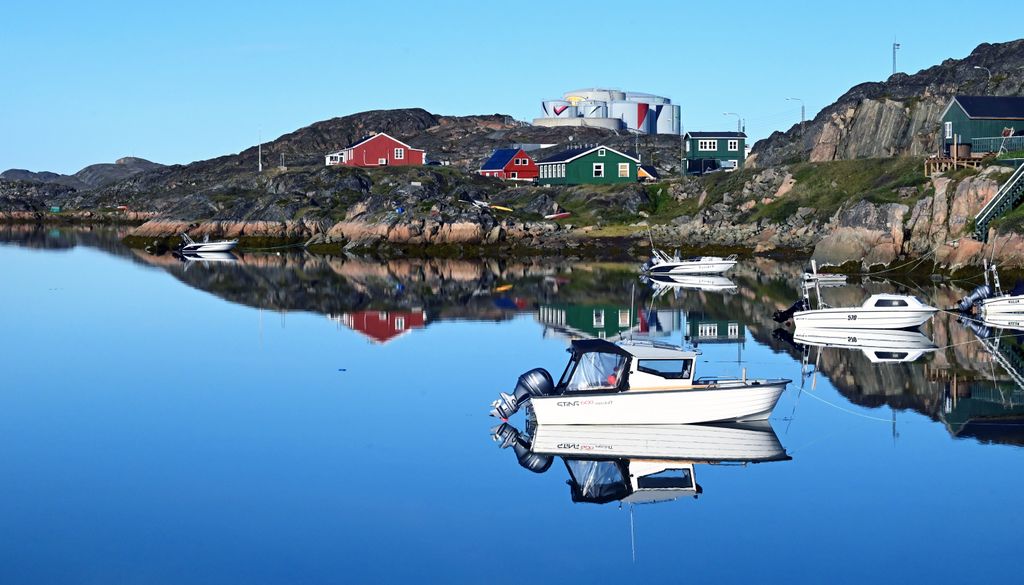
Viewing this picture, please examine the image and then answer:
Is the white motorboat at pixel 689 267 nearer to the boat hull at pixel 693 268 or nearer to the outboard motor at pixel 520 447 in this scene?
the boat hull at pixel 693 268

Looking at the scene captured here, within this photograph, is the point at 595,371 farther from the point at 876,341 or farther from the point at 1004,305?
the point at 1004,305

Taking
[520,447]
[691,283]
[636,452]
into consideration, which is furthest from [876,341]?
[691,283]

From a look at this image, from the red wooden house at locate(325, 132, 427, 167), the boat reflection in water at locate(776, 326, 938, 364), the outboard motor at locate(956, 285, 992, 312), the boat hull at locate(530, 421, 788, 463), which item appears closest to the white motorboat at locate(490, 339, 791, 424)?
the boat hull at locate(530, 421, 788, 463)

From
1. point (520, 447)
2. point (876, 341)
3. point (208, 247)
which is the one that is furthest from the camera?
point (208, 247)

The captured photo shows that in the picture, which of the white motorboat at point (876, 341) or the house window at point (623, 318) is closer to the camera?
the white motorboat at point (876, 341)

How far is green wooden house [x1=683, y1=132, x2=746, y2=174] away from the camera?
146 m

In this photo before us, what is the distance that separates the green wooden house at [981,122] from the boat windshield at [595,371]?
66.1 meters

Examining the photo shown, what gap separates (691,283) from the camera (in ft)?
273

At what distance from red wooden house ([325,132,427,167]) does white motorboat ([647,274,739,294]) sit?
267ft

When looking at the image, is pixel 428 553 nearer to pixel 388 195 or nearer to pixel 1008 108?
pixel 1008 108

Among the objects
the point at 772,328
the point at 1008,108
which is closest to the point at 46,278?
the point at 772,328

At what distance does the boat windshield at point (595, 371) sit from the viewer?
34.8 m

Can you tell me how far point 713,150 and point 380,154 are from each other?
149 ft

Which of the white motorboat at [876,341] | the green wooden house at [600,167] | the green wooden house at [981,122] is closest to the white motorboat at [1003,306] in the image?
the white motorboat at [876,341]
